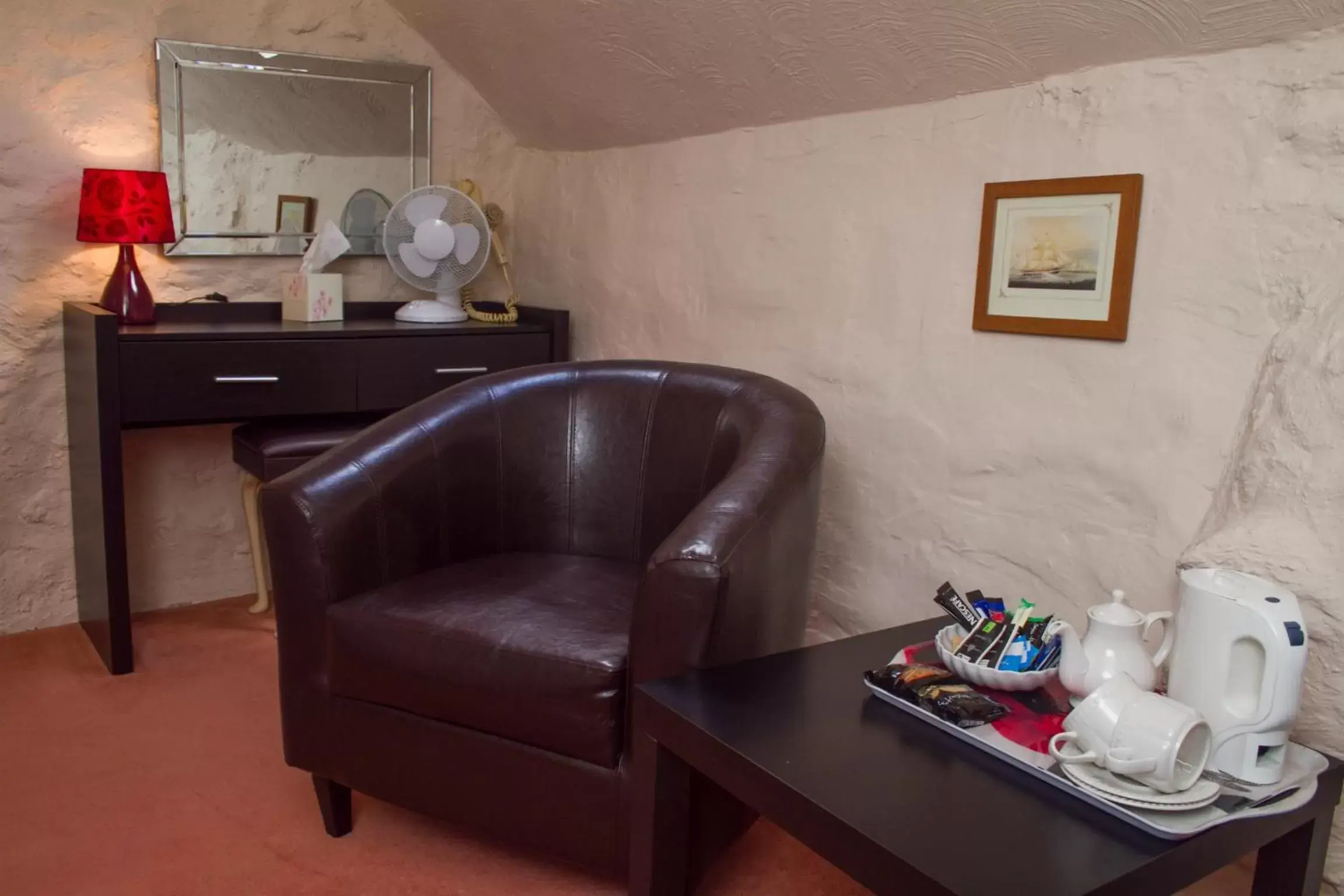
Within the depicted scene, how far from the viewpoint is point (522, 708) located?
1700 mm

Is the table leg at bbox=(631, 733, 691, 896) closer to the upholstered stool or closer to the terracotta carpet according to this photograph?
the terracotta carpet

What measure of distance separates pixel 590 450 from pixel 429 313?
3.41 feet

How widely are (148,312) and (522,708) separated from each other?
1762 mm

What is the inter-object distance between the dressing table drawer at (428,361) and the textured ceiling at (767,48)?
65cm

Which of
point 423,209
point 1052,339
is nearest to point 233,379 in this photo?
point 423,209

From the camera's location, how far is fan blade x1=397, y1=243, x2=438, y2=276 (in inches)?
118

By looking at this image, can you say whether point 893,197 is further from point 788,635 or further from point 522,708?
point 522,708

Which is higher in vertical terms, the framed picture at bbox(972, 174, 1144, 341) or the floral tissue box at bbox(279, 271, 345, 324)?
the framed picture at bbox(972, 174, 1144, 341)

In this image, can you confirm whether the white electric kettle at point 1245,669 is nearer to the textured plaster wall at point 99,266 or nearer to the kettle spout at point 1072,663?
the kettle spout at point 1072,663

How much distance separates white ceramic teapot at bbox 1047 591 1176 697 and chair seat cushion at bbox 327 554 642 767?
26.2 inches

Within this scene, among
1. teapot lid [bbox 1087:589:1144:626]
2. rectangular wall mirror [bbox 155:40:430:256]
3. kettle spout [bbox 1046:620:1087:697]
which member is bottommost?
kettle spout [bbox 1046:620:1087:697]

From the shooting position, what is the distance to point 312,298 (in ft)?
9.75

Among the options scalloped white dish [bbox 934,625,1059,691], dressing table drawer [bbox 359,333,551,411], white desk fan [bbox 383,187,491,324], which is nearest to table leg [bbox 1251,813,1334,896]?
scalloped white dish [bbox 934,625,1059,691]

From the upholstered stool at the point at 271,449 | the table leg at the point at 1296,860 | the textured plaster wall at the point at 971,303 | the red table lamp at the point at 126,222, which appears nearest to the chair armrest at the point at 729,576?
the textured plaster wall at the point at 971,303
